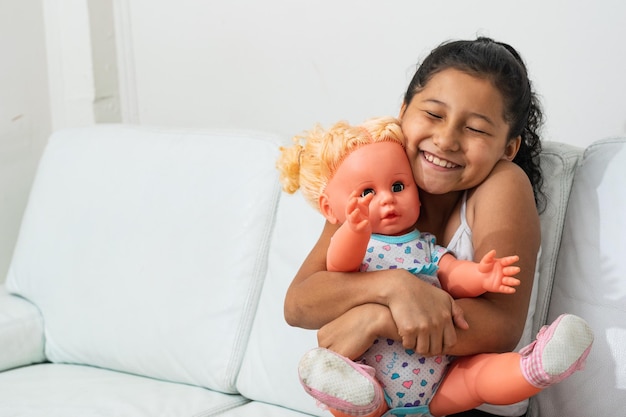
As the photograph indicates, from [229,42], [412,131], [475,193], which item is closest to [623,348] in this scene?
[475,193]

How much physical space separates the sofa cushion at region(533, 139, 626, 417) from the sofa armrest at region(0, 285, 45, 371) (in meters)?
1.31

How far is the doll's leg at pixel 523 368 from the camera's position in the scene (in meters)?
1.18

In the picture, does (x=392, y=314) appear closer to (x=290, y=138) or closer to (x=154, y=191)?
(x=290, y=138)

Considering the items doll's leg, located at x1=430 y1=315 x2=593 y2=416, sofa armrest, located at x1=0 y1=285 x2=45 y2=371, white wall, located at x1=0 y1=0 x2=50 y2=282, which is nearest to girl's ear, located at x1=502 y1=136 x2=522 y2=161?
doll's leg, located at x1=430 y1=315 x2=593 y2=416

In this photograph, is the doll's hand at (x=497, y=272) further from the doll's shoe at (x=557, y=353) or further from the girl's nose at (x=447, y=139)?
the girl's nose at (x=447, y=139)

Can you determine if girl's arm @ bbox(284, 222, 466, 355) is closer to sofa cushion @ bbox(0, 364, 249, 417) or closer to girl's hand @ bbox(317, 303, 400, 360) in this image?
girl's hand @ bbox(317, 303, 400, 360)

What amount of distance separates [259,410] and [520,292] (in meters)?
0.69

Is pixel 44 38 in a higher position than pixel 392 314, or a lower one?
higher

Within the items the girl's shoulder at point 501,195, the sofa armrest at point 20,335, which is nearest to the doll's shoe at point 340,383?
the girl's shoulder at point 501,195

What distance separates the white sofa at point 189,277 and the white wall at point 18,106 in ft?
1.52

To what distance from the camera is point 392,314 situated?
1.30 metres

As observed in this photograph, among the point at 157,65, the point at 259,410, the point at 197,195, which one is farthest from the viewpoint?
the point at 157,65

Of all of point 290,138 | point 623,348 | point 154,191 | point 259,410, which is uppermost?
point 290,138

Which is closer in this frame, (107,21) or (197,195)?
(197,195)
